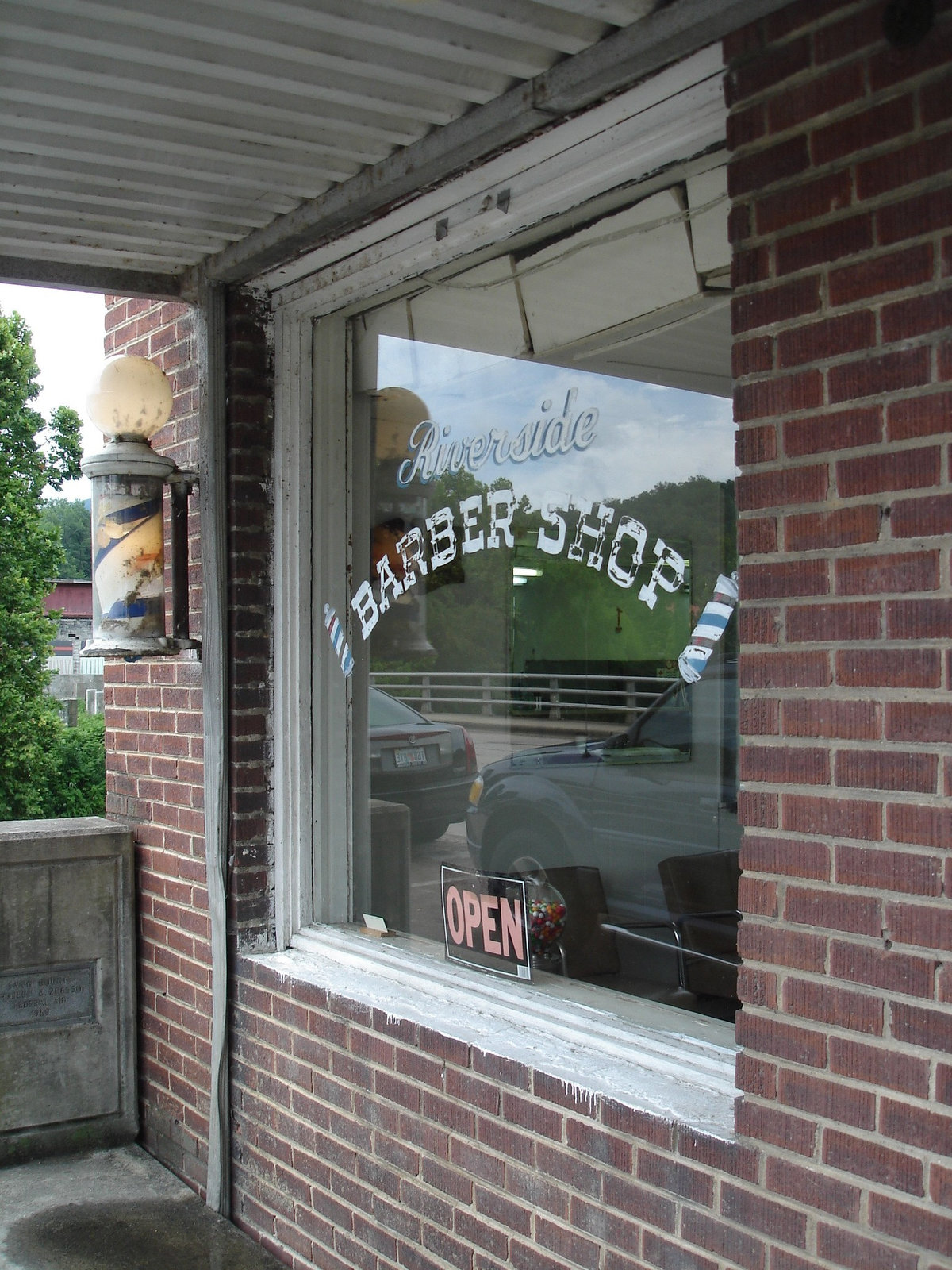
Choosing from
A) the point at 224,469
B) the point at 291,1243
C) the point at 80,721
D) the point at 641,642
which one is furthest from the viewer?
the point at 80,721

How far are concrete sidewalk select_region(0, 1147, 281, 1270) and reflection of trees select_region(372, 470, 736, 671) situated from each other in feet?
5.92

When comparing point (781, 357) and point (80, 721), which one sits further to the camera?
point (80, 721)

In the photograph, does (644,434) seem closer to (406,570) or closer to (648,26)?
(406,570)

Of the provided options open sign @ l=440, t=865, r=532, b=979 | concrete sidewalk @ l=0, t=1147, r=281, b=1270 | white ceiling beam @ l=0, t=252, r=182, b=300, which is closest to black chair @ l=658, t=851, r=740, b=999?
open sign @ l=440, t=865, r=532, b=979

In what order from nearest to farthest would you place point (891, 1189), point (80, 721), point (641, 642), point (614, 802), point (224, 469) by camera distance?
point (891, 1189)
point (641, 642)
point (224, 469)
point (614, 802)
point (80, 721)

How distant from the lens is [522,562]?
11.2 feet

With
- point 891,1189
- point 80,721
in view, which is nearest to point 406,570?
point 891,1189

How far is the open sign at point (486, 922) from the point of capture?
3146 mm

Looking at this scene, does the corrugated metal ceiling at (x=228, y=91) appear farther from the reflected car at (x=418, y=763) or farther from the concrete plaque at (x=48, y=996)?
the concrete plaque at (x=48, y=996)

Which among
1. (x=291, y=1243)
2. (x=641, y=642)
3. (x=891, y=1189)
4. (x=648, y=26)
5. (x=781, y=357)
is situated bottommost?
(x=291, y=1243)

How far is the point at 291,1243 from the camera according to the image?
345 centimetres

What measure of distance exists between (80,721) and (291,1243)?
15540mm

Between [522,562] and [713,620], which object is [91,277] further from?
[713,620]

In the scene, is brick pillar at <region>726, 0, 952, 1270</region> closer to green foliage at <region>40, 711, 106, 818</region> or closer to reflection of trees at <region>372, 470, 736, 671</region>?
reflection of trees at <region>372, 470, 736, 671</region>
